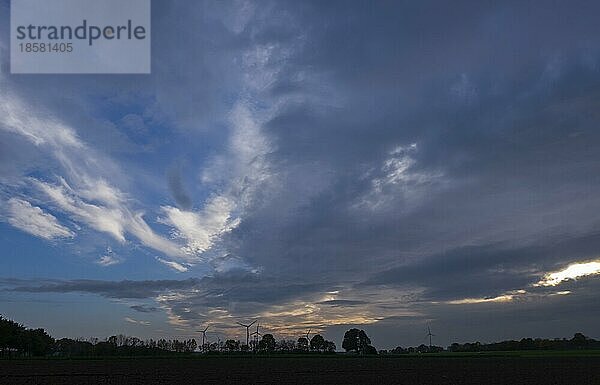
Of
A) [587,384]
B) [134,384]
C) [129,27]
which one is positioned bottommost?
[587,384]

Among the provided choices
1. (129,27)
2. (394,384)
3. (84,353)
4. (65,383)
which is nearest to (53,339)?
(84,353)

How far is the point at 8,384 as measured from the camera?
147 ft

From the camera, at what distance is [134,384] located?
148ft

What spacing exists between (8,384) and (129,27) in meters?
33.4

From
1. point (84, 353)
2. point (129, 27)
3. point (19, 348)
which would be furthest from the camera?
point (84, 353)

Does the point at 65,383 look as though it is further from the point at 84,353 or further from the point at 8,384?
the point at 84,353

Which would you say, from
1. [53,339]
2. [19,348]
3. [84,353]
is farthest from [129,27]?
[84,353]

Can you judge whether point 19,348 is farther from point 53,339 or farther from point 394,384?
point 394,384

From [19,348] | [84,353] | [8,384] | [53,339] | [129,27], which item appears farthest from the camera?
[84,353]

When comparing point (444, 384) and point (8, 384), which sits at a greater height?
point (8, 384)

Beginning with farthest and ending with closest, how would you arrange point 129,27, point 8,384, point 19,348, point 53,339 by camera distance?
point 53,339 → point 19,348 → point 8,384 → point 129,27

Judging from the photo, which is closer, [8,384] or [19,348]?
[8,384]

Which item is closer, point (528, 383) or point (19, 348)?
A: point (528, 383)

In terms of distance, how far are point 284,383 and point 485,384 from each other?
1751 centimetres
